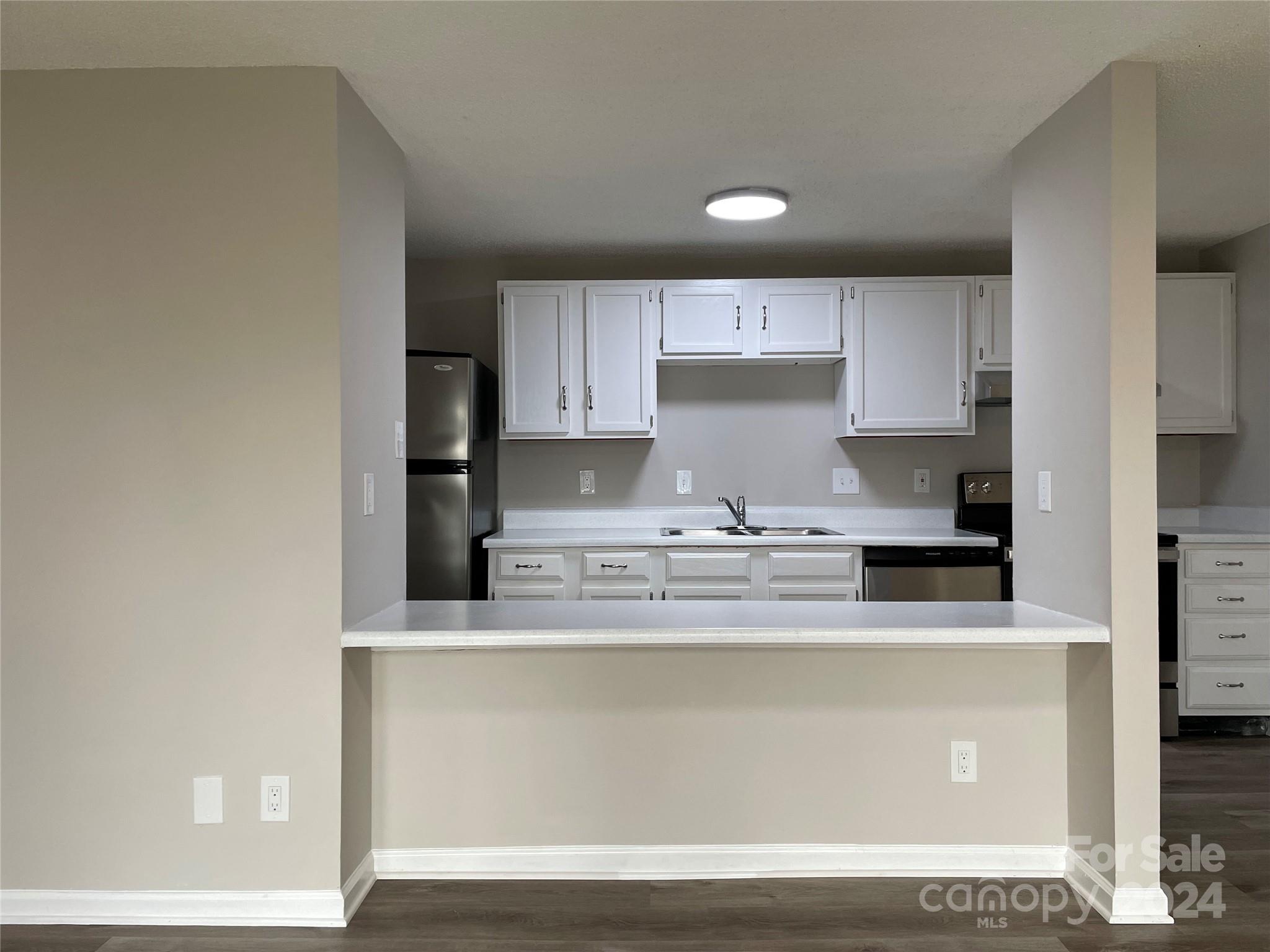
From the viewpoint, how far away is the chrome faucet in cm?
436

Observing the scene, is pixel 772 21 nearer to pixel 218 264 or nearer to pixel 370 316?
pixel 370 316

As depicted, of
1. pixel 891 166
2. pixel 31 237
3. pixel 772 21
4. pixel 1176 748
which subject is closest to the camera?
pixel 772 21

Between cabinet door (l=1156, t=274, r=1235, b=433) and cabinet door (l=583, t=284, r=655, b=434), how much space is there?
252cm

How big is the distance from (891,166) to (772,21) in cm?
111

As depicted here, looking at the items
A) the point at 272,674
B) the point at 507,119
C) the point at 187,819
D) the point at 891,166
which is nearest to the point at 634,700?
the point at 272,674

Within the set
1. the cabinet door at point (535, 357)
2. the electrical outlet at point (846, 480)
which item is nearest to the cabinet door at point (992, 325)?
the electrical outlet at point (846, 480)

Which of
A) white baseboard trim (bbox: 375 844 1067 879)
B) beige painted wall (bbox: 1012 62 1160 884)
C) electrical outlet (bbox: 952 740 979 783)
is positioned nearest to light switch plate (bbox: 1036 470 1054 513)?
beige painted wall (bbox: 1012 62 1160 884)

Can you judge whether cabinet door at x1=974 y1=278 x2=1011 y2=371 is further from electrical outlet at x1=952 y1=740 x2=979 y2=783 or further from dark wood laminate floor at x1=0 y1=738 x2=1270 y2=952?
dark wood laminate floor at x1=0 y1=738 x2=1270 y2=952

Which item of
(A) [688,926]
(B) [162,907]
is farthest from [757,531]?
(B) [162,907]

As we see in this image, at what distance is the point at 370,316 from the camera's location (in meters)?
2.43

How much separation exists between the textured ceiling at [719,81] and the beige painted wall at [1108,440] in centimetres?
20

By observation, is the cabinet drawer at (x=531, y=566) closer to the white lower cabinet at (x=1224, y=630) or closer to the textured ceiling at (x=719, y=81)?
the textured ceiling at (x=719, y=81)

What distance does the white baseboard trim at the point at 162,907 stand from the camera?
2.19 metres

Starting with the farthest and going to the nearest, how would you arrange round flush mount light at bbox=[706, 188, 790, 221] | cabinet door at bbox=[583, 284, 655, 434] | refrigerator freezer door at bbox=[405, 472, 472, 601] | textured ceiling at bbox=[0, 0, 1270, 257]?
1. cabinet door at bbox=[583, 284, 655, 434]
2. refrigerator freezer door at bbox=[405, 472, 472, 601]
3. round flush mount light at bbox=[706, 188, 790, 221]
4. textured ceiling at bbox=[0, 0, 1270, 257]
